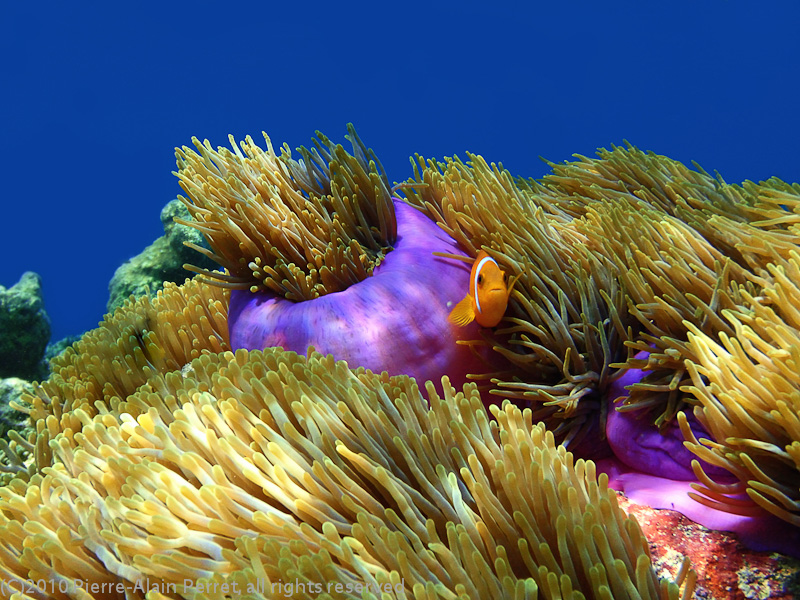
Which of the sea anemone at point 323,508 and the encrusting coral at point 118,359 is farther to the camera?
the encrusting coral at point 118,359

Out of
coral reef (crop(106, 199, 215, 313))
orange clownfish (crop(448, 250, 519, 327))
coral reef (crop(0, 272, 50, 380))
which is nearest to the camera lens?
orange clownfish (crop(448, 250, 519, 327))

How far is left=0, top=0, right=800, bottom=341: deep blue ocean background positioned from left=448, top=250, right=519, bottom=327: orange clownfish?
48.6m

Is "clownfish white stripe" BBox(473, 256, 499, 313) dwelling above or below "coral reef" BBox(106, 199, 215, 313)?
below

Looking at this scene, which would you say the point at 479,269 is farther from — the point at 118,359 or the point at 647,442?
the point at 118,359

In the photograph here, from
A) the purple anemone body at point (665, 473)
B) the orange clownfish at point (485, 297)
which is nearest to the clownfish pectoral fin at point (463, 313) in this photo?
the orange clownfish at point (485, 297)

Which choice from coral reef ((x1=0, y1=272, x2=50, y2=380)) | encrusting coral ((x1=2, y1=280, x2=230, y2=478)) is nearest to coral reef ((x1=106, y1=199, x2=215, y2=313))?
coral reef ((x1=0, y1=272, x2=50, y2=380))

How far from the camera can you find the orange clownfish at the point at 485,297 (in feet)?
4.58

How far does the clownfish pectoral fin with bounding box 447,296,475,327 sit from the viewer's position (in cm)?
146

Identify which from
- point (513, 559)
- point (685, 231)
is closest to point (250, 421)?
point (513, 559)

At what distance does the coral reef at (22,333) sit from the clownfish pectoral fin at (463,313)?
446 cm

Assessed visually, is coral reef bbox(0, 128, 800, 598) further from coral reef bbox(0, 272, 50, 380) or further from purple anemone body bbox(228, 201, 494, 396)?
coral reef bbox(0, 272, 50, 380)

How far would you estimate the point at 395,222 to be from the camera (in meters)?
1.72

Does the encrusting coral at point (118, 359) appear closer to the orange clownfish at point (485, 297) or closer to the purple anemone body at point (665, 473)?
the orange clownfish at point (485, 297)

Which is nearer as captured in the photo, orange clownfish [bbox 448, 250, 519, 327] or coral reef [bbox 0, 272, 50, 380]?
orange clownfish [bbox 448, 250, 519, 327]
